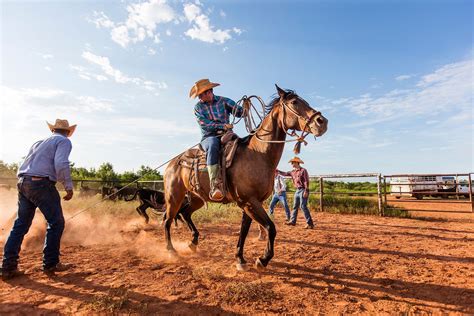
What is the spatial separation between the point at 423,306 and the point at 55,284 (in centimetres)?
470

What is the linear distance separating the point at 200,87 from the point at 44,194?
9.82 ft

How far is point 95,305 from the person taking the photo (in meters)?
3.03

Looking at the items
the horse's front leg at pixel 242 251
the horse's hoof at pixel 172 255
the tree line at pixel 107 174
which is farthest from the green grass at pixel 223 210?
the tree line at pixel 107 174

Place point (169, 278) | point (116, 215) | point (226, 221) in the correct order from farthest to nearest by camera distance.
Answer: point (116, 215) → point (226, 221) → point (169, 278)

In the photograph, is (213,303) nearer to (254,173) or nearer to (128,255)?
(254,173)

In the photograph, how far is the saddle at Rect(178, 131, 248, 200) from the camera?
448cm

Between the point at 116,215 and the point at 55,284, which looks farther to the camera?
the point at 116,215

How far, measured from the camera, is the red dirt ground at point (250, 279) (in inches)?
124

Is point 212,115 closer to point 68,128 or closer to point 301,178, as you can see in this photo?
point 68,128

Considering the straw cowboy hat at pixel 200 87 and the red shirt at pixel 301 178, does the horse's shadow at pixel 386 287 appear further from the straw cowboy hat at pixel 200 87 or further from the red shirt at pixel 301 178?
the red shirt at pixel 301 178

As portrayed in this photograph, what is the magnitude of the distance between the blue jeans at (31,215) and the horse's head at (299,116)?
3734 mm

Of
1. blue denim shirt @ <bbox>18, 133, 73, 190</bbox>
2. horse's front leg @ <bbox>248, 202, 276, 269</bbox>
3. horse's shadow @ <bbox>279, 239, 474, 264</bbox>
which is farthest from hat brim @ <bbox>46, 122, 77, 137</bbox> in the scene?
horse's shadow @ <bbox>279, 239, 474, 264</bbox>

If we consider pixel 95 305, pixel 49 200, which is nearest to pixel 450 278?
pixel 95 305

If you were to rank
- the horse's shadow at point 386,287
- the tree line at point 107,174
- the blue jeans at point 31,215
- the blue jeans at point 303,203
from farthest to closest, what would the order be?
the tree line at point 107,174, the blue jeans at point 303,203, the blue jeans at point 31,215, the horse's shadow at point 386,287
